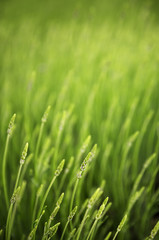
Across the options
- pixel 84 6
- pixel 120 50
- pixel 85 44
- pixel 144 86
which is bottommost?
pixel 144 86

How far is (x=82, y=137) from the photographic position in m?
Answer: 0.88

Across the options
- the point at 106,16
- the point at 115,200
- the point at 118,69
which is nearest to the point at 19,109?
the point at 118,69

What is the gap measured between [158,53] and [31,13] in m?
3.07

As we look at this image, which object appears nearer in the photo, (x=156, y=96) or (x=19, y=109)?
(x=156, y=96)

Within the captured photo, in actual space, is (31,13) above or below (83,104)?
above

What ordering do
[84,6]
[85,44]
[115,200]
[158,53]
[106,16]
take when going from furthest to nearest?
[84,6]
[106,16]
[85,44]
[158,53]
[115,200]

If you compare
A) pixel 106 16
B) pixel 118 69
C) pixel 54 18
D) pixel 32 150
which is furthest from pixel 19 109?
pixel 54 18

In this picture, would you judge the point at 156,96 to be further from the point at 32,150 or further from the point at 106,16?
the point at 106,16

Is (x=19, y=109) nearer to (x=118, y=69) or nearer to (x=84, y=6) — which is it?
(x=118, y=69)

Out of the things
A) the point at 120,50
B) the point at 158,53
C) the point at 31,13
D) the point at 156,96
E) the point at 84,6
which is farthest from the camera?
the point at 31,13

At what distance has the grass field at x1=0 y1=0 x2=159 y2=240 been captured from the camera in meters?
0.62

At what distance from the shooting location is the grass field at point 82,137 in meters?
0.62

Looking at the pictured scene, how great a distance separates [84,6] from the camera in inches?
133

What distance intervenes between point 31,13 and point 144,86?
3.33 metres
